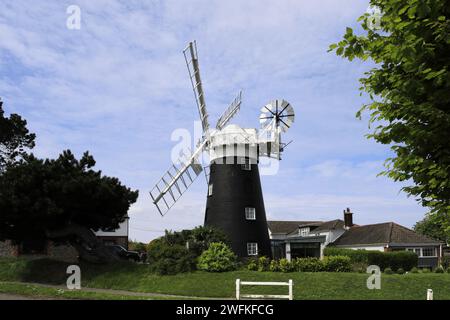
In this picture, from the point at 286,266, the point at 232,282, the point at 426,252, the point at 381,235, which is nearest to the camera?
the point at 232,282

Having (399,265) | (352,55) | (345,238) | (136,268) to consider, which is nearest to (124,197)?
(136,268)

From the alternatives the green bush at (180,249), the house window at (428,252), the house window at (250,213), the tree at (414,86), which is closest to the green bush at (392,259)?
the house window at (428,252)

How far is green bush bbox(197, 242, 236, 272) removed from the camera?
2519cm

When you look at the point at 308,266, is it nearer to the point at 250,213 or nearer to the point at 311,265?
the point at 311,265

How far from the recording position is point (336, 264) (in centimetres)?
2556

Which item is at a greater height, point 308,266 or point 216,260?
point 216,260

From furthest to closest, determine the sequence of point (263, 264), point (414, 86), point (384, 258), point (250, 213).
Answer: point (384, 258)
point (250, 213)
point (263, 264)
point (414, 86)

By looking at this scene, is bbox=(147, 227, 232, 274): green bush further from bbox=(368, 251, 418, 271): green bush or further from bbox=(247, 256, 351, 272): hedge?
bbox=(368, 251, 418, 271): green bush

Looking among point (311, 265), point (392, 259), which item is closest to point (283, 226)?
point (392, 259)

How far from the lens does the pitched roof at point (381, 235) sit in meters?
45.2

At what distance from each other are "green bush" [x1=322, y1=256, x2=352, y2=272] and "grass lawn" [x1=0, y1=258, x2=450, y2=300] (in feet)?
5.57

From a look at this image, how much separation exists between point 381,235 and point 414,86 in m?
41.5

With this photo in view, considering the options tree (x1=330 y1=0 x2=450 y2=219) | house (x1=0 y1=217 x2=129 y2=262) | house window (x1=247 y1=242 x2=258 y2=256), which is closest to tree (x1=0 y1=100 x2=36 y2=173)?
house (x1=0 y1=217 x2=129 y2=262)

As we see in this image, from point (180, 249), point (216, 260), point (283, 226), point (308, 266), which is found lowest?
point (308, 266)
